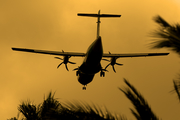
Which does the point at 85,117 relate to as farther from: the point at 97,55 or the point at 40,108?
→ the point at 97,55

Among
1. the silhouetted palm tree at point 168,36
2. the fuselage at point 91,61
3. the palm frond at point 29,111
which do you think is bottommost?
the palm frond at point 29,111

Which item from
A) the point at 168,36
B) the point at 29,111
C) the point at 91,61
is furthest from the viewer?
the point at 91,61

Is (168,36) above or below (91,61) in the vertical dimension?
below

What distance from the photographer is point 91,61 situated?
28.1 m

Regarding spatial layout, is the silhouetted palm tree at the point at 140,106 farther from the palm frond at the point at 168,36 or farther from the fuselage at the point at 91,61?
the fuselage at the point at 91,61

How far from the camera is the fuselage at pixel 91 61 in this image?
2639 cm

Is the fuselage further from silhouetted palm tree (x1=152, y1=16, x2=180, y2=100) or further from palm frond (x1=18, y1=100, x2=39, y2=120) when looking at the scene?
silhouetted palm tree (x1=152, y1=16, x2=180, y2=100)

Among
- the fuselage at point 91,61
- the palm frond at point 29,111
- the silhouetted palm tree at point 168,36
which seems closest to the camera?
the silhouetted palm tree at point 168,36

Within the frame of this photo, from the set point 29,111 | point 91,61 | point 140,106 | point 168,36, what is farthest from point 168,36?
point 91,61

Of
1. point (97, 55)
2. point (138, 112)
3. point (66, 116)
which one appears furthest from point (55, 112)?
point (97, 55)

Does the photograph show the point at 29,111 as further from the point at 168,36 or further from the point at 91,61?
the point at 91,61

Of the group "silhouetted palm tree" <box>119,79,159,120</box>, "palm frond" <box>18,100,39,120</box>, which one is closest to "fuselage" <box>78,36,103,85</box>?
"palm frond" <box>18,100,39,120</box>

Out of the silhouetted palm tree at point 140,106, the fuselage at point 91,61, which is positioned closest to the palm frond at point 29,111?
the silhouetted palm tree at point 140,106

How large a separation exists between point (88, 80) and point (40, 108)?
843 inches
